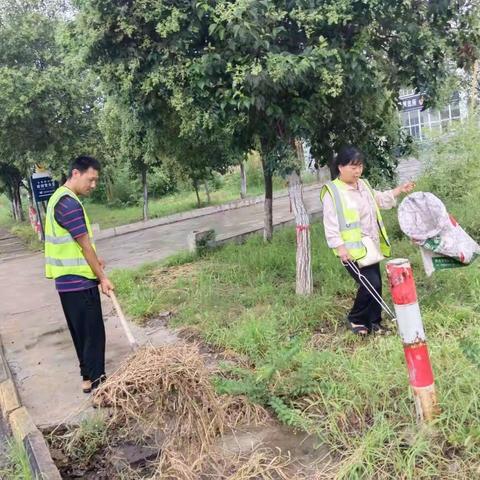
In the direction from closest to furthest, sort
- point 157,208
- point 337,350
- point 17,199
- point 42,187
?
point 337,350
point 42,187
point 157,208
point 17,199

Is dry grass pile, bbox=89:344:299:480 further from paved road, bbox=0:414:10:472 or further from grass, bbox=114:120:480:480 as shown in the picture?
paved road, bbox=0:414:10:472

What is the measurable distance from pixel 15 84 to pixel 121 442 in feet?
31.6

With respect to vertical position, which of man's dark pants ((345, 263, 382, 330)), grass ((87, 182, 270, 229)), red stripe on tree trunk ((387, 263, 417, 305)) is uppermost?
red stripe on tree trunk ((387, 263, 417, 305))

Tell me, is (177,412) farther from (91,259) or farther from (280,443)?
(91,259)

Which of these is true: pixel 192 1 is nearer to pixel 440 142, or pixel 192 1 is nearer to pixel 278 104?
pixel 278 104

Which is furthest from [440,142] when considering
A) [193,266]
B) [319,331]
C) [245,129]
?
[319,331]

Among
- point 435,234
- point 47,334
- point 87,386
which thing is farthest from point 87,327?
point 435,234

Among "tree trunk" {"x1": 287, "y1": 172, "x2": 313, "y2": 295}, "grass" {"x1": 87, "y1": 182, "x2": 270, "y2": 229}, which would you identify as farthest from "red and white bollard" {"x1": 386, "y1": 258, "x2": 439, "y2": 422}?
"grass" {"x1": 87, "y1": 182, "x2": 270, "y2": 229}

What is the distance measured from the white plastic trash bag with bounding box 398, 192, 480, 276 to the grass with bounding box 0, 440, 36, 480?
2.98 meters

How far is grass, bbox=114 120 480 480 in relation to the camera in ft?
8.85

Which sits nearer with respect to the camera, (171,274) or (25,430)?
(25,430)

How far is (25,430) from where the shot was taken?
353 cm

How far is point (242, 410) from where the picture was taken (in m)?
3.44

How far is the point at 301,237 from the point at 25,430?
3001mm
